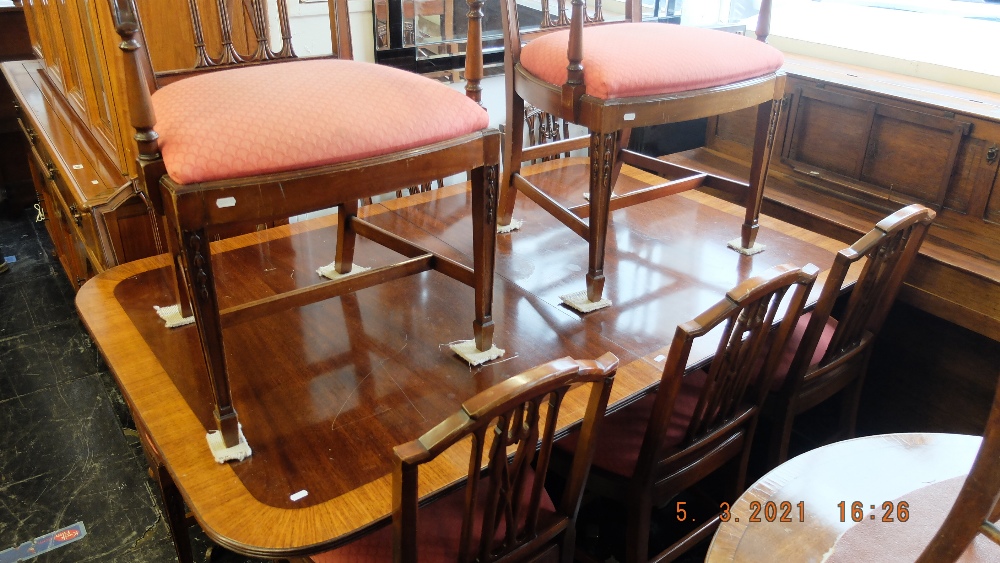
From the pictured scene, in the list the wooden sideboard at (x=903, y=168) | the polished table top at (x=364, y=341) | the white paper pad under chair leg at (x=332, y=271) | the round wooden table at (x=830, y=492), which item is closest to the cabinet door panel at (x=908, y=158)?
the wooden sideboard at (x=903, y=168)

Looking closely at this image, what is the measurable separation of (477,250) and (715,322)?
18.3 inches

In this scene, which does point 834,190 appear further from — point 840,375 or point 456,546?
point 456,546

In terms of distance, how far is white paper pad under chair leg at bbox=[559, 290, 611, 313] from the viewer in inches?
65.2

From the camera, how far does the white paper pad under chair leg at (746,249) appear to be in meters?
1.95

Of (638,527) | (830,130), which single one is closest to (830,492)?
(638,527)

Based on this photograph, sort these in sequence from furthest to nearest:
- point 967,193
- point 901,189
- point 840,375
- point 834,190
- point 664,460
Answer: point 834,190 → point 901,189 → point 967,193 → point 840,375 → point 664,460

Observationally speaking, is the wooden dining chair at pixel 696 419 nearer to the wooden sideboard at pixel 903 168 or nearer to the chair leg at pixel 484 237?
the chair leg at pixel 484 237

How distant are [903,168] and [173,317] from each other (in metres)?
1.96

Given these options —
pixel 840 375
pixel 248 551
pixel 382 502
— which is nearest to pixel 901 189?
pixel 840 375

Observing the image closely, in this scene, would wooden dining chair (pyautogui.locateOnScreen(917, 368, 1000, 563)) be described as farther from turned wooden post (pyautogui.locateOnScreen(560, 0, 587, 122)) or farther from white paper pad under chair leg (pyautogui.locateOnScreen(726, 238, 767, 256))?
white paper pad under chair leg (pyautogui.locateOnScreen(726, 238, 767, 256))

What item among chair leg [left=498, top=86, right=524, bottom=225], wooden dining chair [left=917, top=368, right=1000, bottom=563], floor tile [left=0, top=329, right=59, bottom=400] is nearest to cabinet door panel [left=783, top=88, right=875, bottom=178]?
chair leg [left=498, top=86, right=524, bottom=225]

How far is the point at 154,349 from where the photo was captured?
146 centimetres

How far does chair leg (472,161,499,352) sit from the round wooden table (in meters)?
0.61

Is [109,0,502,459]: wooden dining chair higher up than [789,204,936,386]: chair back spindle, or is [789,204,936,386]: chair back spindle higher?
[109,0,502,459]: wooden dining chair
